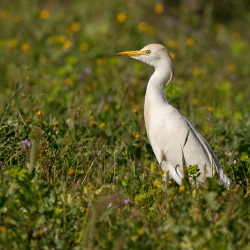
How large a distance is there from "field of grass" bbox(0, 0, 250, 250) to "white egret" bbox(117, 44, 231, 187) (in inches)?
7.9

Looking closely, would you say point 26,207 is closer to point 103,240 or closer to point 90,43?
point 103,240

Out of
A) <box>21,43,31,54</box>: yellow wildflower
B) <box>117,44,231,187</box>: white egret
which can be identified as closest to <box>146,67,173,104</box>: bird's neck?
<box>117,44,231,187</box>: white egret

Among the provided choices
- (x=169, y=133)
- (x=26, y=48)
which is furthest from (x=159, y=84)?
(x=26, y=48)

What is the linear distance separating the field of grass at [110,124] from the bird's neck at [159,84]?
0.48 meters

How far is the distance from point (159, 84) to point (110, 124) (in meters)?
0.86

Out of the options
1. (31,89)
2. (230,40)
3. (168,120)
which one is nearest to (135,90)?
(31,89)

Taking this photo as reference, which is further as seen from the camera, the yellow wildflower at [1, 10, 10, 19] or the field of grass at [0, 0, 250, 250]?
the yellow wildflower at [1, 10, 10, 19]

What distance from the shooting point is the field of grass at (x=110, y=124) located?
3.23 meters

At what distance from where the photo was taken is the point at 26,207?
328 centimetres

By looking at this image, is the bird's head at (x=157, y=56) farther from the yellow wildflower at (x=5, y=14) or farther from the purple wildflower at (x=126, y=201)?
the yellow wildflower at (x=5, y=14)

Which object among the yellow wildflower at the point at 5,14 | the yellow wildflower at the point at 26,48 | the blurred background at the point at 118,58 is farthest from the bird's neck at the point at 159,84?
the yellow wildflower at the point at 5,14

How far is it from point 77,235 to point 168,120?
1.47 metres

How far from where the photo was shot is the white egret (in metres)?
4.41

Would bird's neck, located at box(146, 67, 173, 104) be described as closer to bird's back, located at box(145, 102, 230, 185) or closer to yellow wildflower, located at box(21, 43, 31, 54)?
bird's back, located at box(145, 102, 230, 185)
